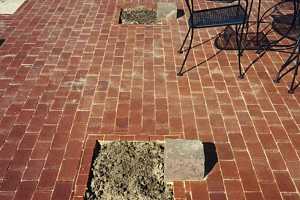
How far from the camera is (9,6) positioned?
7551mm

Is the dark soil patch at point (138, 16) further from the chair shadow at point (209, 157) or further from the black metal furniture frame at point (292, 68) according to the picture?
the chair shadow at point (209, 157)

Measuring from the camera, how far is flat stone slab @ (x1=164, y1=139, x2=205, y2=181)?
3734 mm

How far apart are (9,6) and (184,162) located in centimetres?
565

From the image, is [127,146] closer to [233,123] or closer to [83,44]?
[233,123]

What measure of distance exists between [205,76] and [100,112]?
5.54 ft

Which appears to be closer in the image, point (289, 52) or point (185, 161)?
point (185, 161)

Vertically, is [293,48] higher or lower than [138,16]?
lower

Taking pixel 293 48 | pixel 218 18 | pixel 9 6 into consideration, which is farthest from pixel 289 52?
pixel 9 6

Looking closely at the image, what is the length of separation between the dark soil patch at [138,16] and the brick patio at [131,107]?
0.23 m

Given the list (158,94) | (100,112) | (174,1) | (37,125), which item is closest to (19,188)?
(37,125)

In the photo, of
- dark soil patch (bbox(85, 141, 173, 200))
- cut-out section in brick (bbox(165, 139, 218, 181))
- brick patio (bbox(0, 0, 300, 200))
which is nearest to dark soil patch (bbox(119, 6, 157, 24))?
brick patio (bbox(0, 0, 300, 200))

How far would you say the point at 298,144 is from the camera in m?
4.27

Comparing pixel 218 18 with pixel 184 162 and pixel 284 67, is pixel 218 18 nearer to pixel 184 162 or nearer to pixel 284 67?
pixel 284 67

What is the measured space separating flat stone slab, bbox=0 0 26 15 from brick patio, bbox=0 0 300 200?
61 cm
